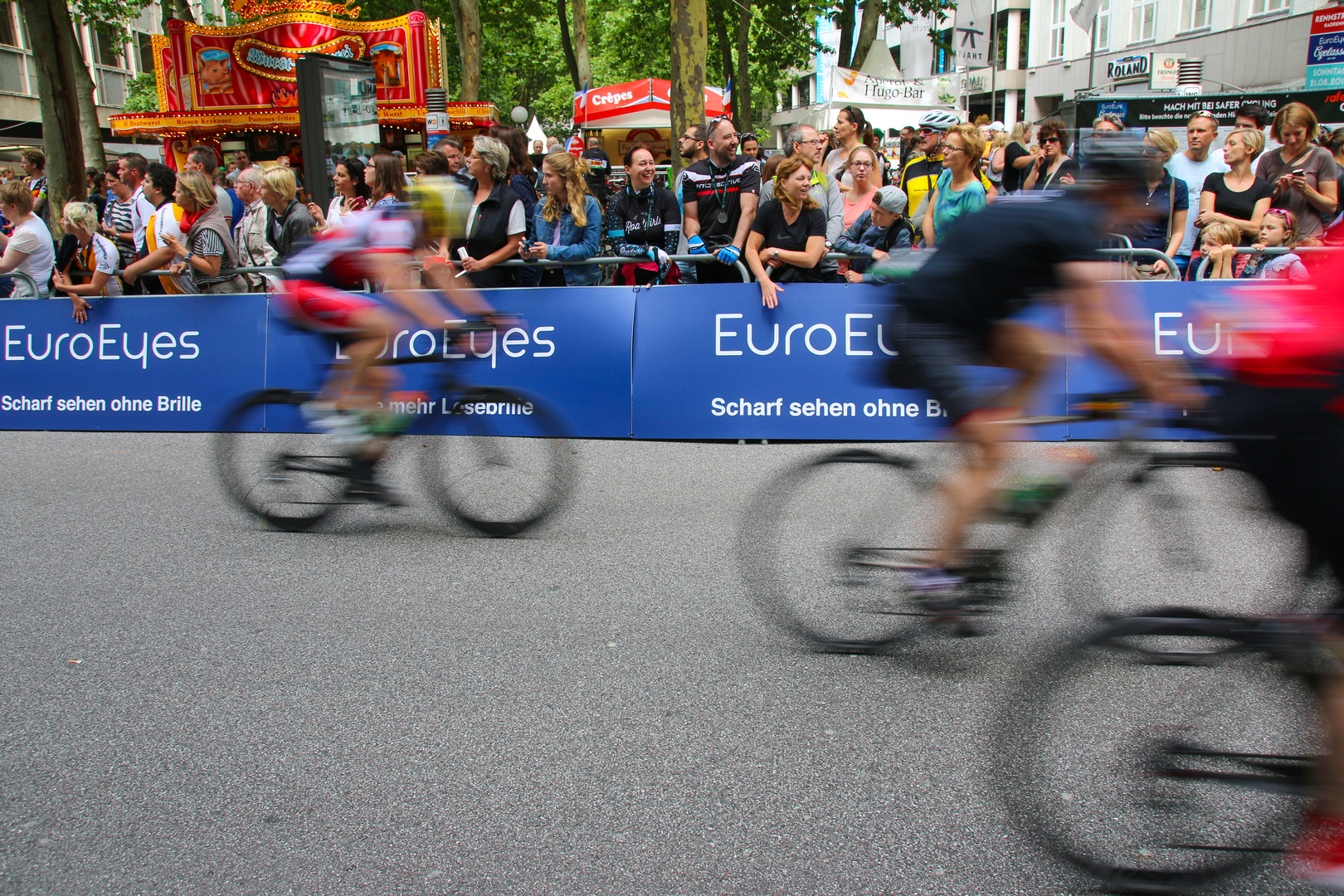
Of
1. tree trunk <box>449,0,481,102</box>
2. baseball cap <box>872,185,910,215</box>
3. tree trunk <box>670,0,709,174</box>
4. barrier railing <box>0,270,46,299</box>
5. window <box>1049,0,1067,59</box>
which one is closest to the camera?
baseball cap <box>872,185,910,215</box>

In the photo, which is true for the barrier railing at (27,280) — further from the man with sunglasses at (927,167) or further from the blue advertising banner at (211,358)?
the man with sunglasses at (927,167)

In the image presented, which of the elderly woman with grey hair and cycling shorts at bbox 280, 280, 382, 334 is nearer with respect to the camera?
cycling shorts at bbox 280, 280, 382, 334

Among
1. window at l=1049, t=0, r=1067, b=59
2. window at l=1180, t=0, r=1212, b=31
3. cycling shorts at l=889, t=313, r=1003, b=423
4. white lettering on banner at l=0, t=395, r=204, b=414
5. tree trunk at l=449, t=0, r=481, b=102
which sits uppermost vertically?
window at l=1049, t=0, r=1067, b=59

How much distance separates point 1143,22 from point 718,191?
35089 mm

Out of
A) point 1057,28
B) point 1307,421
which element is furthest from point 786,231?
point 1057,28

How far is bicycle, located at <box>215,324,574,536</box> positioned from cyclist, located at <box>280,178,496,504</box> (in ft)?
0.33

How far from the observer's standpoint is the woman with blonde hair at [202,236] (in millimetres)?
7996

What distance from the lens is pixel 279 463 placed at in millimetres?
5570

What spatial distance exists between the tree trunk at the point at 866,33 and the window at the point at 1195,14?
1222 centimetres

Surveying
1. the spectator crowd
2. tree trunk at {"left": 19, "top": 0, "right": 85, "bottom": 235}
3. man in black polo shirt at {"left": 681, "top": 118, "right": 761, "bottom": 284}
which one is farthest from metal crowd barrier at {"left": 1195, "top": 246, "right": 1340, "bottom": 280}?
tree trunk at {"left": 19, "top": 0, "right": 85, "bottom": 235}

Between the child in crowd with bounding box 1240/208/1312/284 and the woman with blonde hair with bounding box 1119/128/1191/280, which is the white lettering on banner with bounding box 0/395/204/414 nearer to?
the woman with blonde hair with bounding box 1119/128/1191/280

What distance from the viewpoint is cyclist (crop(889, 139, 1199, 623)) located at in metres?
3.20

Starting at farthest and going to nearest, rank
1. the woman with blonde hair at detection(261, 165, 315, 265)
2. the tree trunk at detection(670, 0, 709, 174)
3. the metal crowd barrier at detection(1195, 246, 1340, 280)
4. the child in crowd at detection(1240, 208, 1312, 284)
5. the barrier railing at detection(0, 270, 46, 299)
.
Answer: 1. the tree trunk at detection(670, 0, 709, 174)
2. the barrier railing at detection(0, 270, 46, 299)
3. the woman with blonde hair at detection(261, 165, 315, 265)
4. the child in crowd at detection(1240, 208, 1312, 284)
5. the metal crowd barrier at detection(1195, 246, 1340, 280)

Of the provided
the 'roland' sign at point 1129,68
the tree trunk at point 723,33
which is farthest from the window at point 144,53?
the 'roland' sign at point 1129,68
